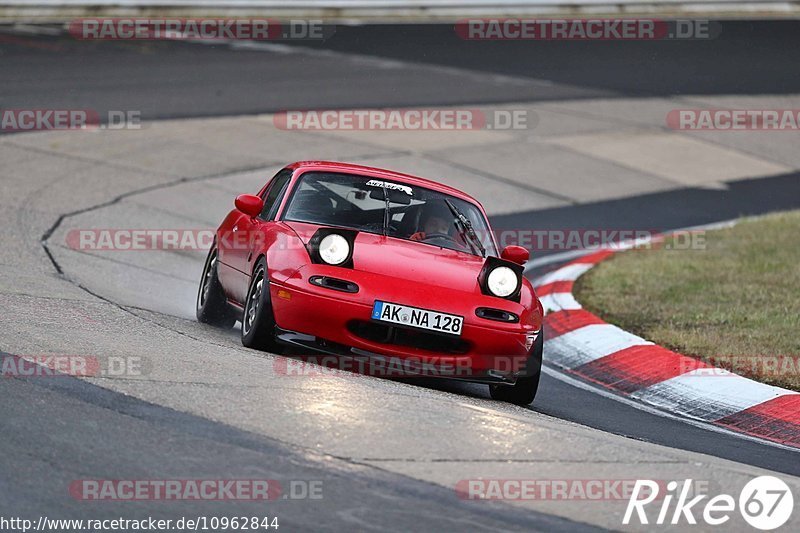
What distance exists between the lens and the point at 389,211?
8.51 m

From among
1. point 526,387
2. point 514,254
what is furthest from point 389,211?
point 526,387

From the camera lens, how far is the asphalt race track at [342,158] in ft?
17.6

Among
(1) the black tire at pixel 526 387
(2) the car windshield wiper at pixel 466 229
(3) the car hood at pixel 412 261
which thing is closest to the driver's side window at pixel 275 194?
(3) the car hood at pixel 412 261

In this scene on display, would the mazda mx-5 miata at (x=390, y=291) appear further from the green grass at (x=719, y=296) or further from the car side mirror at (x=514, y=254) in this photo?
the green grass at (x=719, y=296)

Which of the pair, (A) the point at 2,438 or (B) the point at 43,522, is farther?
(A) the point at 2,438

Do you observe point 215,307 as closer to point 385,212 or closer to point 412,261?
point 385,212

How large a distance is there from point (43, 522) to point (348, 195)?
428cm

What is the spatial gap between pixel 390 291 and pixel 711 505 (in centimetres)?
241

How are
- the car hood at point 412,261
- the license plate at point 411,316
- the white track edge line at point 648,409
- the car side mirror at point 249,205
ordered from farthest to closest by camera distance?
the car side mirror at point 249,205
the car hood at point 412,261
the white track edge line at point 648,409
the license plate at point 411,316

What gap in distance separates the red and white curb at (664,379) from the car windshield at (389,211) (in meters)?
1.26

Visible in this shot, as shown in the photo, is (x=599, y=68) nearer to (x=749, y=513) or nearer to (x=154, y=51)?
(x=154, y=51)

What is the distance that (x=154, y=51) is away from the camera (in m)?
22.9

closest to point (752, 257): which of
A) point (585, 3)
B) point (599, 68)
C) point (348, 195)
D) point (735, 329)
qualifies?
point (735, 329)

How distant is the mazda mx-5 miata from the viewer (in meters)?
7.27
